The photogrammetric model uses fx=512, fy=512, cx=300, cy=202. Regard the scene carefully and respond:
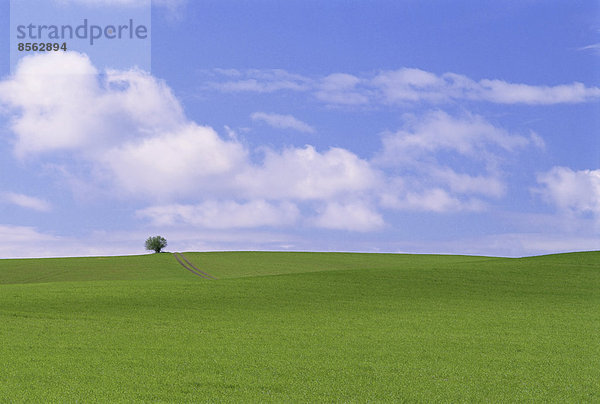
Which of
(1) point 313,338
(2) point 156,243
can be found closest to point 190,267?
(2) point 156,243

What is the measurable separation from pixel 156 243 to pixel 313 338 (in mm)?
56581

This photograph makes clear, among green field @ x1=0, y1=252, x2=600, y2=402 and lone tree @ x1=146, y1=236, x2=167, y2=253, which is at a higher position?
lone tree @ x1=146, y1=236, x2=167, y2=253

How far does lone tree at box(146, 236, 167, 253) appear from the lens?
67000 mm

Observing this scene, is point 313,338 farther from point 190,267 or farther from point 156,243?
point 156,243

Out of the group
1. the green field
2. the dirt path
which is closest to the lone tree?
the dirt path

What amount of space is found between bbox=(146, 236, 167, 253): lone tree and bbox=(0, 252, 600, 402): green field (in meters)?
41.3

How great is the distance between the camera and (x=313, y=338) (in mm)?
13852

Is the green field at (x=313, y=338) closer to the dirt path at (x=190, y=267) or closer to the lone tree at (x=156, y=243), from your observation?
the dirt path at (x=190, y=267)

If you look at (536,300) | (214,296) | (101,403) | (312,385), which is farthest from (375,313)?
(101,403)

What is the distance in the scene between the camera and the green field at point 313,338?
902 centimetres

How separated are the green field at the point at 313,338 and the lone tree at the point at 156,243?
1628 inches

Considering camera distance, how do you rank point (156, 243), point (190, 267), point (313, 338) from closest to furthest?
point (313, 338), point (190, 267), point (156, 243)

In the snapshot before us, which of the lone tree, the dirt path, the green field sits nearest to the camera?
the green field

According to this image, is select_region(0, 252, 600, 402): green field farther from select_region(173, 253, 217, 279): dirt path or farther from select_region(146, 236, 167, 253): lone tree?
select_region(146, 236, 167, 253): lone tree
